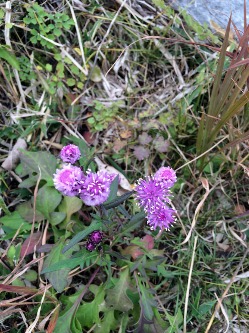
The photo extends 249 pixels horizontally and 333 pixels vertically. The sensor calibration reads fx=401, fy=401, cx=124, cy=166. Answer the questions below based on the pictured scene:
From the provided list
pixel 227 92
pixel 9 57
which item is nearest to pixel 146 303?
pixel 227 92

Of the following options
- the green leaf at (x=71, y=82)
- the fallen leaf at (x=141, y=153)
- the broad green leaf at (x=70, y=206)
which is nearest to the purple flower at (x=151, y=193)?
the broad green leaf at (x=70, y=206)

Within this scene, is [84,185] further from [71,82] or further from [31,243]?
[71,82]

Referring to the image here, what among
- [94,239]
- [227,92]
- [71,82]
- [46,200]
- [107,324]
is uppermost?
[227,92]

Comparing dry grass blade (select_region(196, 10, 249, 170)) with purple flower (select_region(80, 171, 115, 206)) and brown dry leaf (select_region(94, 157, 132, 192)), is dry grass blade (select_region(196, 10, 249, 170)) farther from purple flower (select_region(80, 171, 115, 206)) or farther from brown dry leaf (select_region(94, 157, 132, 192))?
Result: purple flower (select_region(80, 171, 115, 206))

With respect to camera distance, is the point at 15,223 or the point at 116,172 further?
the point at 116,172

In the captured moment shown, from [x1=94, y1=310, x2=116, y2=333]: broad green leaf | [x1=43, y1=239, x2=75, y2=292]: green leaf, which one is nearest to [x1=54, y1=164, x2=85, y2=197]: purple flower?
[x1=43, y1=239, x2=75, y2=292]: green leaf

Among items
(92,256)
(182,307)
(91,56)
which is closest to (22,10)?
(91,56)

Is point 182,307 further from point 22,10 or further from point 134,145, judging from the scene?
point 22,10

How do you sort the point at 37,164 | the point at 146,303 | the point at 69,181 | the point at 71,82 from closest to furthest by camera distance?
the point at 69,181 → the point at 146,303 → the point at 37,164 → the point at 71,82
